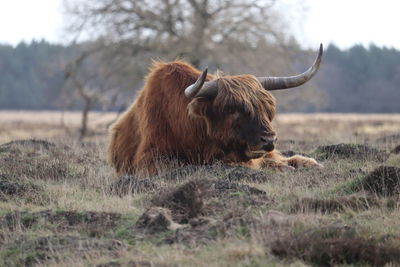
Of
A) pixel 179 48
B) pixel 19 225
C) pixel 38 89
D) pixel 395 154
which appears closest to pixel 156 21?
pixel 179 48

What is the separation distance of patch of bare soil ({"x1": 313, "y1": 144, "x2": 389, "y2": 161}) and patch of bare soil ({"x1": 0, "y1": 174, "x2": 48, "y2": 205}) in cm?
430

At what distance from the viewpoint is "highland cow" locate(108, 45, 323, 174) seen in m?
9.30

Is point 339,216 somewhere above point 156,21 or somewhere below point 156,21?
below

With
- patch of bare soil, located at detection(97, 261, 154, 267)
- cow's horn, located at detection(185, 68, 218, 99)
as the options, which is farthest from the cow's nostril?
patch of bare soil, located at detection(97, 261, 154, 267)

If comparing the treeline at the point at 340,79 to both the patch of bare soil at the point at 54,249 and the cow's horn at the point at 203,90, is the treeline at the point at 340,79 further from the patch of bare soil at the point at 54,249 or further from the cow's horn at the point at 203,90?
the patch of bare soil at the point at 54,249

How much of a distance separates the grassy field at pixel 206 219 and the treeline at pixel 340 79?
64.7 m

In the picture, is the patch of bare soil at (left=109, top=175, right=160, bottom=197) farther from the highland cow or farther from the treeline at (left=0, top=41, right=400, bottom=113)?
the treeline at (left=0, top=41, right=400, bottom=113)

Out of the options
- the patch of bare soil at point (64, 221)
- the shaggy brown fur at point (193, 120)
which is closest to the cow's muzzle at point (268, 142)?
the shaggy brown fur at point (193, 120)

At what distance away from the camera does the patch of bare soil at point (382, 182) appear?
729 cm

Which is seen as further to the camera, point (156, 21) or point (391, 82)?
point (391, 82)

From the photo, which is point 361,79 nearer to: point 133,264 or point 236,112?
point 236,112

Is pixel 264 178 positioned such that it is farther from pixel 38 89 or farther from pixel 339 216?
pixel 38 89

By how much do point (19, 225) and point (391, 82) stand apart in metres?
78.8

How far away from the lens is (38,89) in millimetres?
97188
